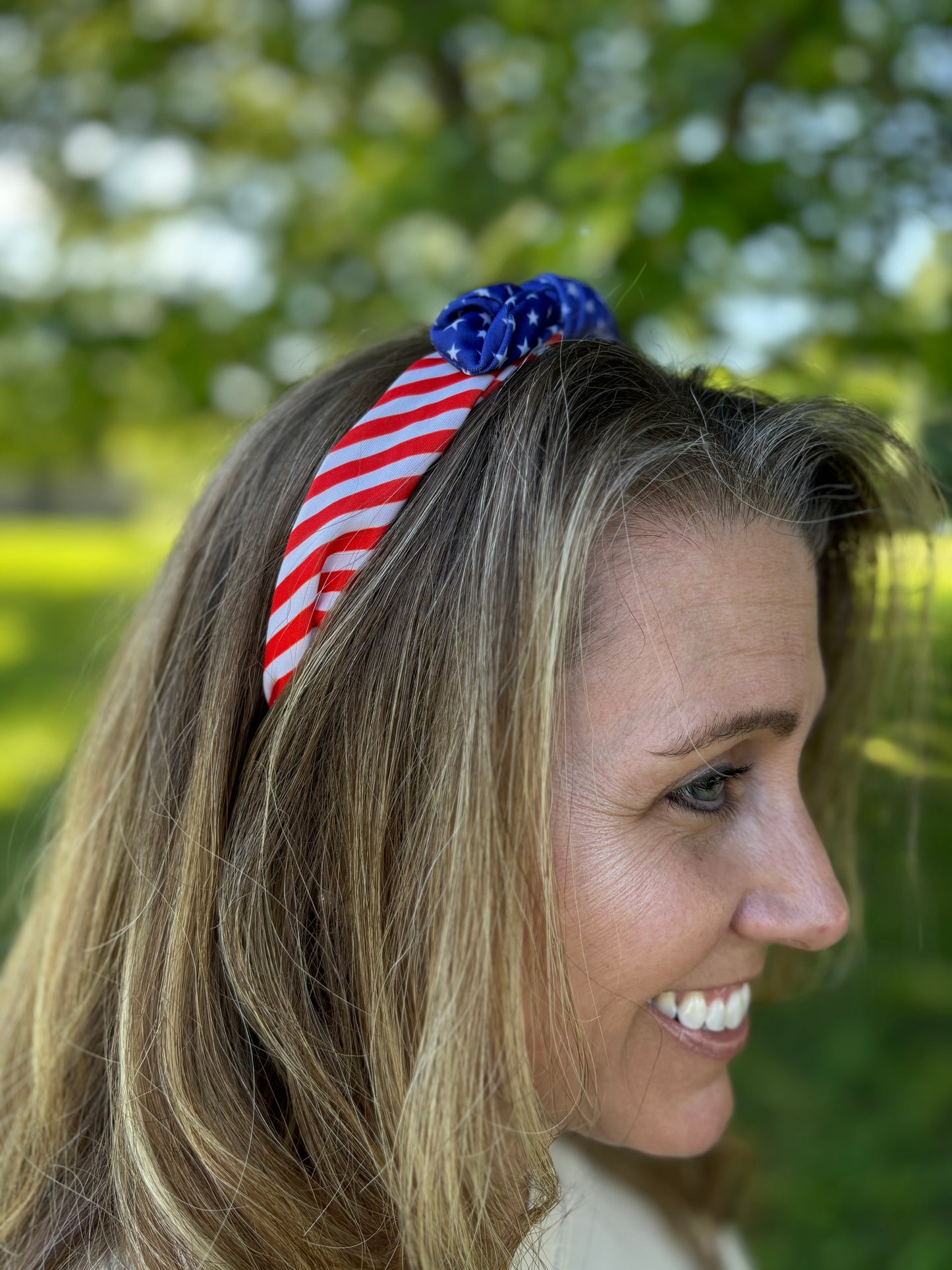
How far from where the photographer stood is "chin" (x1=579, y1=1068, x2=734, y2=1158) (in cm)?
153

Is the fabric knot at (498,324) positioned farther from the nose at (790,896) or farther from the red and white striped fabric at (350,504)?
the nose at (790,896)

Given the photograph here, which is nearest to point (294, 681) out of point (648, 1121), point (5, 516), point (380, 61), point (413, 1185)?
point (413, 1185)

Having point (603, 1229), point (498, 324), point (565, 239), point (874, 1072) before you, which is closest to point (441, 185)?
point (565, 239)

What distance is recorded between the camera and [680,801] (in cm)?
142

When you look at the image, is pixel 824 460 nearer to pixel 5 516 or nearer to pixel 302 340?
pixel 302 340

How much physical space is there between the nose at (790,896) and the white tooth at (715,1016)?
5.8 inches

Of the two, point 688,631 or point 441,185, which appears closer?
point 688,631

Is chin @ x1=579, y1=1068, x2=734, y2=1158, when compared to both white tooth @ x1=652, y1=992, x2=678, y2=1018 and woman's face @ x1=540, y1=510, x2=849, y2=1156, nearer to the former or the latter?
woman's face @ x1=540, y1=510, x2=849, y2=1156

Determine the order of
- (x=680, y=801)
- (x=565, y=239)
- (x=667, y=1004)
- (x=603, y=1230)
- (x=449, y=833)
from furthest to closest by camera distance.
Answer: (x=565, y=239), (x=603, y=1230), (x=667, y=1004), (x=680, y=801), (x=449, y=833)

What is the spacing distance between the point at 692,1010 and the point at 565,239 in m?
1.44

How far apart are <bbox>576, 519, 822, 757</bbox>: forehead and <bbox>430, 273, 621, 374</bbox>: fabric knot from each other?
0.31m

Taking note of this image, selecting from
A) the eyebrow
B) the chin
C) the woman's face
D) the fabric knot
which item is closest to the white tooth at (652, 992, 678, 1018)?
the woman's face

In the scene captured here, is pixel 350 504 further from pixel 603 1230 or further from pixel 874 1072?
pixel 874 1072

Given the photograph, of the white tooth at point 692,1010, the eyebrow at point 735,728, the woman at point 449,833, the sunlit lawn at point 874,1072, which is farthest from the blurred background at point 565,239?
the white tooth at point 692,1010
